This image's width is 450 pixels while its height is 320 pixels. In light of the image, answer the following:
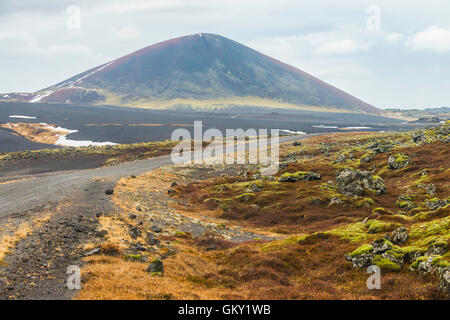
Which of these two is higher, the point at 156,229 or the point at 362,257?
the point at 362,257

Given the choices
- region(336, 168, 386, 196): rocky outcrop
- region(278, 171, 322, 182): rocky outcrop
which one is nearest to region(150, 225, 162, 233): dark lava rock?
region(336, 168, 386, 196): rocky outcrop

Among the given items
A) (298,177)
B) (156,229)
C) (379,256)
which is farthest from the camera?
(298,177)

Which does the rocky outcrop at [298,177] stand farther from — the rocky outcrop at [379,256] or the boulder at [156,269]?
the boulder at [156,269]

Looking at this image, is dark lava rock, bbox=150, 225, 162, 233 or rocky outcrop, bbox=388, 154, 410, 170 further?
rocky outcrop, bbox=388, 154, 410, 170

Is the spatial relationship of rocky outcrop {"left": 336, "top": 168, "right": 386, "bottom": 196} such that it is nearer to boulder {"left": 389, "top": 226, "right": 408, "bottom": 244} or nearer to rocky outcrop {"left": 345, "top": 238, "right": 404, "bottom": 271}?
boulder {"left": 389, "top": 226, "right": 408, "bottom": 244}

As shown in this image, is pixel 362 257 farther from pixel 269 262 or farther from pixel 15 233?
pixel 15 233

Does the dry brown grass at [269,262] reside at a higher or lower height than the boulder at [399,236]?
lower

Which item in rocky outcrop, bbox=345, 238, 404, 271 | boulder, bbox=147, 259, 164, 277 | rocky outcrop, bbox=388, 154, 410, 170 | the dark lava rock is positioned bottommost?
the dark lava rock

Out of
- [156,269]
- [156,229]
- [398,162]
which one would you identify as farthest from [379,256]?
[398,162]

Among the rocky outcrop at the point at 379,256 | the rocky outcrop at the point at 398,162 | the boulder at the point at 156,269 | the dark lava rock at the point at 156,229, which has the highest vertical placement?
the rocky outcrop at the point at 398,162

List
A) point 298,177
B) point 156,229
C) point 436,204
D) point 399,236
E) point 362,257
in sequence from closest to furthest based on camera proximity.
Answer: point 362,257
point 399,236
point 156,229
point 436,204
point 298,177

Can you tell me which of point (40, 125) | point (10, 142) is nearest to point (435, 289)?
point (10, 142)

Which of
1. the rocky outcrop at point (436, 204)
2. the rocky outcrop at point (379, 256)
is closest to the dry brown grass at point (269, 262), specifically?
the rocky outcrop at point (379, 256)
